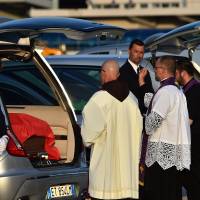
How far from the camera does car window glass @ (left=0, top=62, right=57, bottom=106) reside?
873 cm

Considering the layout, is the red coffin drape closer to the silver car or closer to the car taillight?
the silver car

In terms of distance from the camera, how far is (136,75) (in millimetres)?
8695

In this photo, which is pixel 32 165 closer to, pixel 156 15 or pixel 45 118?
pixel 45 118

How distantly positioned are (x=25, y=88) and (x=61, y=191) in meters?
2.02

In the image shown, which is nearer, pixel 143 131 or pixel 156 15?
pixel 143 131

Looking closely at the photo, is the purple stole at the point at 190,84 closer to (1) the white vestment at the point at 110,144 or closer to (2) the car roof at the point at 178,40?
(2) the car roof at the point at 178,40

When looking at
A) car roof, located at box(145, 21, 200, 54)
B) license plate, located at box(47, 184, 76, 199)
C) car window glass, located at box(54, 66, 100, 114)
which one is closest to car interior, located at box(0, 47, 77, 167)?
license plate, located at box(47, 184, 76, 199)

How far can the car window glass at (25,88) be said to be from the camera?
8.73 m

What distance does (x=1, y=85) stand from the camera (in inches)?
348

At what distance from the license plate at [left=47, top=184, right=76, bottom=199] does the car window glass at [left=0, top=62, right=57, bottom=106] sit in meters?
1.49

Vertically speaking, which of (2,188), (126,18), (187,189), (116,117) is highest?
(116,117)

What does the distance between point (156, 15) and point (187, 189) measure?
2051 inches

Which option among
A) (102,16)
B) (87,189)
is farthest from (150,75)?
(102,16)

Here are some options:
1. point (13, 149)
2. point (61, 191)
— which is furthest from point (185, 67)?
point (13, 149)
